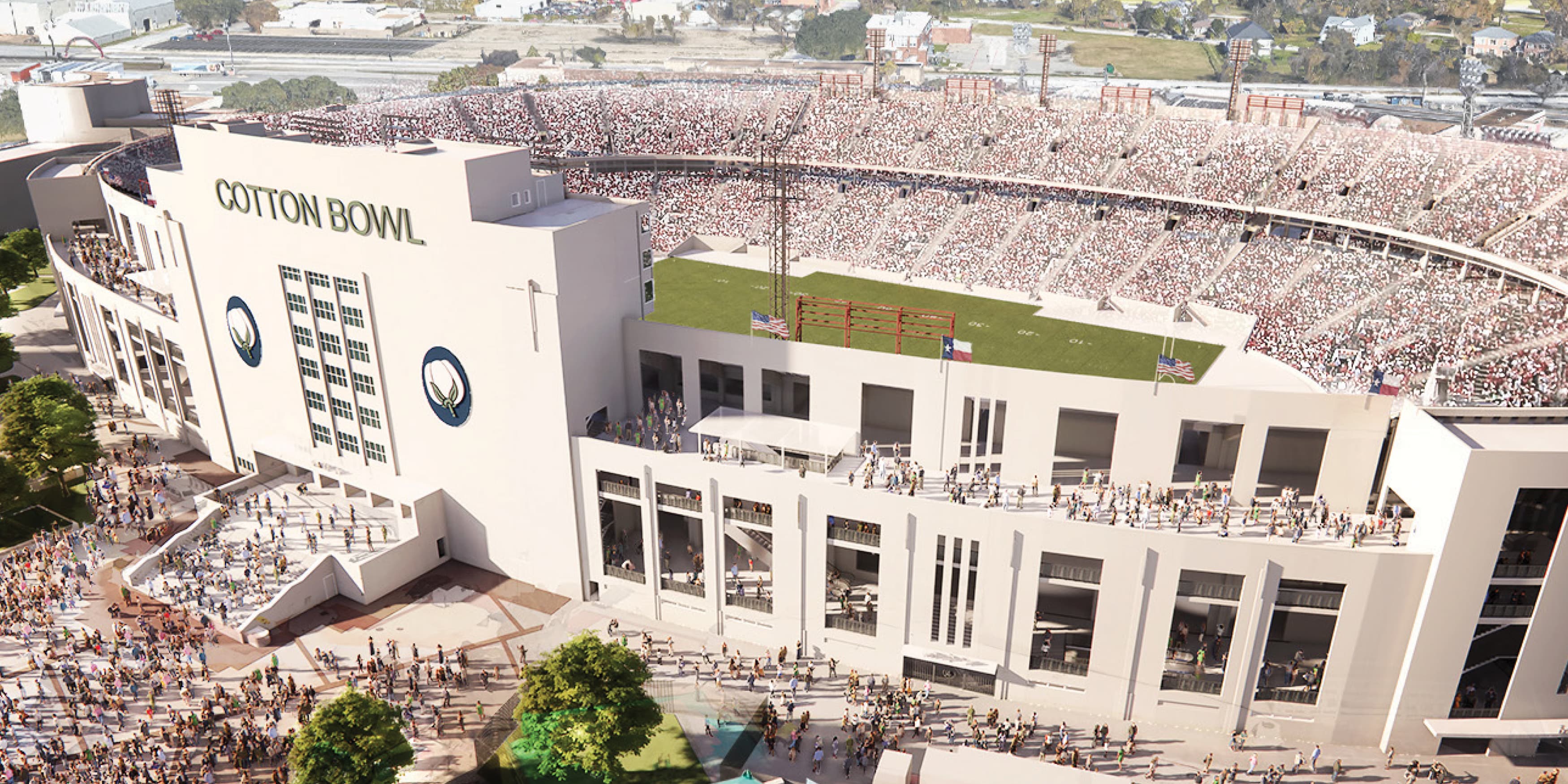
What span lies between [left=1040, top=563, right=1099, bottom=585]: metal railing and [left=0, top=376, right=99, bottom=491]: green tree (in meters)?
46.6

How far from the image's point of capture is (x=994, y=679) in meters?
36.9

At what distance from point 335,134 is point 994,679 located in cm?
4067

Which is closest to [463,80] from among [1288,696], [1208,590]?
[1208,590]

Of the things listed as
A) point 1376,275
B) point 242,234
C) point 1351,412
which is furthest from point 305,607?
point 1376,275

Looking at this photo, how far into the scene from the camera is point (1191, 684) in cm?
3491

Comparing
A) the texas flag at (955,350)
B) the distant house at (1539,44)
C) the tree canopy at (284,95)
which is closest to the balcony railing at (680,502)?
the texas flag at (955,350)

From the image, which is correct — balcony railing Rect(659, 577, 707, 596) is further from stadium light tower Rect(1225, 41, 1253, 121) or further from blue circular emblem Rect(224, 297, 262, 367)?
stadium light tower Rect(1225, 41, 1253, 121)

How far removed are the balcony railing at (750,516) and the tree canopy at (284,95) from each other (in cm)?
15237

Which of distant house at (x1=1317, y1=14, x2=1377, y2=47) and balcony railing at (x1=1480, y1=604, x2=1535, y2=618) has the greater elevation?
distant house at (x1=1317, y1=14, x2=1377, y2=47)

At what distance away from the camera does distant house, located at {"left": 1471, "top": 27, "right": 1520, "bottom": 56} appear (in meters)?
138

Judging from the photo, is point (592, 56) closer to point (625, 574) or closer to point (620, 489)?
point (620, 489)

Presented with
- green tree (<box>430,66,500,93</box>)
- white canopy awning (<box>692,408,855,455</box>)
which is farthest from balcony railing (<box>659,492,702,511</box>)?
green tree (<box>430,66,500,93</box>)

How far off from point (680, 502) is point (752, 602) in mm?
4987

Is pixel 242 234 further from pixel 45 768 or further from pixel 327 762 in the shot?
pixel 327 762
